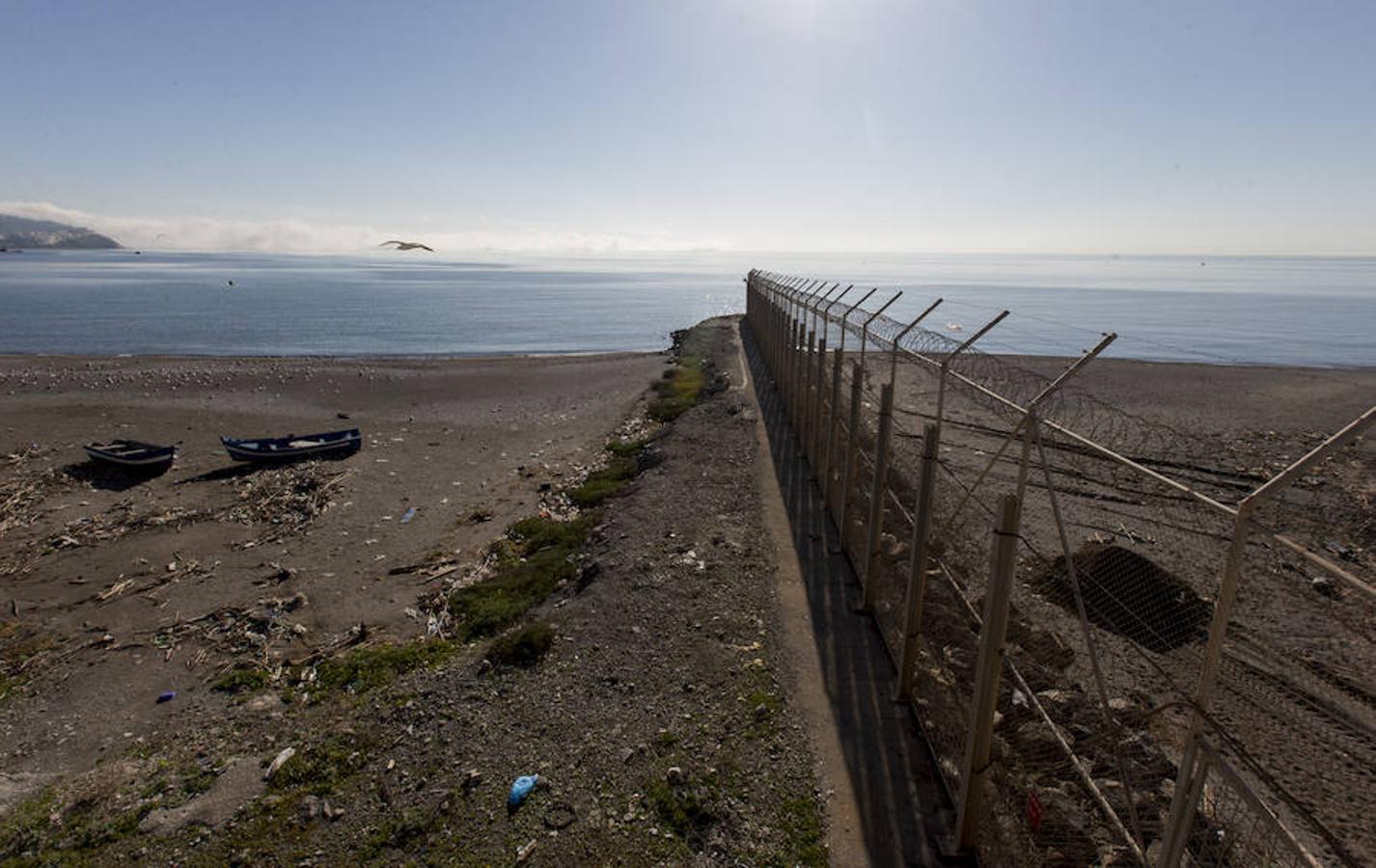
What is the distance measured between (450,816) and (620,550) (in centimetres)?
522

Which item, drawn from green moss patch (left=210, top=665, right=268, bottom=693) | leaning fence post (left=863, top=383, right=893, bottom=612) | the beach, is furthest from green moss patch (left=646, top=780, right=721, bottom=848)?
green moss patch (left=210, top=665, right=268, bottom=693)

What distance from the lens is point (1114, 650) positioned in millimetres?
8703

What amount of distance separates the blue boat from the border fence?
13584 millimetres

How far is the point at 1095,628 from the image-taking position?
8.66 m

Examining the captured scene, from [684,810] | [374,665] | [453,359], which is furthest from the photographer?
[453,359]

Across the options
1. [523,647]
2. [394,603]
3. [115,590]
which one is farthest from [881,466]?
[115,590]

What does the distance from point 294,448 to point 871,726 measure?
1823 centimetres

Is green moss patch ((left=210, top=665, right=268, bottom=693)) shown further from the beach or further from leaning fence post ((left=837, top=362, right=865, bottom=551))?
leaning fence post ((left=837, top=362, right=865, bottom=551))

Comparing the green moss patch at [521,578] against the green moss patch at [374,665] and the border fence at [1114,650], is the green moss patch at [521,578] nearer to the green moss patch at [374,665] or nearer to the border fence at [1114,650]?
the green moss patch at [374,665]

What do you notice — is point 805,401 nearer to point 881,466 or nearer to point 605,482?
point 605,482

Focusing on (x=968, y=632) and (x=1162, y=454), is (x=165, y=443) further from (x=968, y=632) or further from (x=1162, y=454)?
(x=1162, y=454)

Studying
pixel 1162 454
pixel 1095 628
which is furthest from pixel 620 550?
pixel 1162 454

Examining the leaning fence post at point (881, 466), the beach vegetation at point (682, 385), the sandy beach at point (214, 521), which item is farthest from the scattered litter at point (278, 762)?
the beach vegetation at point (682, 385)

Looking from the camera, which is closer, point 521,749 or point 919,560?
point 919,560
